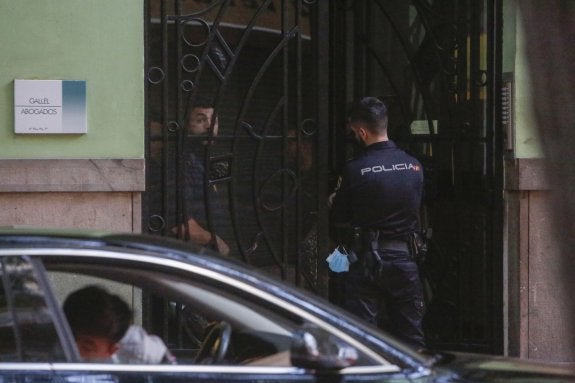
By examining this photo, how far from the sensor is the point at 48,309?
420cm

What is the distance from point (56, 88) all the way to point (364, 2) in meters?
2.47

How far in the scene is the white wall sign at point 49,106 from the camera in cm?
836

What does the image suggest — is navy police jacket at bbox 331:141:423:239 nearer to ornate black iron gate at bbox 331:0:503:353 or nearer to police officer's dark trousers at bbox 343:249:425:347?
police officer's dark trousers at bbox 343:249:425:347

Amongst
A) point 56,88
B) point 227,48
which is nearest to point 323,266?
point 227,48

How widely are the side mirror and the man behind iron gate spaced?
11.3ft

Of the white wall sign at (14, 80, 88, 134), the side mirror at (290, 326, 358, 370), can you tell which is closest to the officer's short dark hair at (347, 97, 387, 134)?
the white wall sign at (14, 80, 88, 134)

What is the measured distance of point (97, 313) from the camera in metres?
4.38

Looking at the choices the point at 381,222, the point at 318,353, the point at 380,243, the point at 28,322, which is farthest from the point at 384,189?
the point at 28,322

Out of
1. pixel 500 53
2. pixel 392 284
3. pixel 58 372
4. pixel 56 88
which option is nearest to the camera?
pixel 58 372

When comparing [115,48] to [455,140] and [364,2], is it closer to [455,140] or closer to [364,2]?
[364,2]

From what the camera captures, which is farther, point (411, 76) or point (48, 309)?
point (411, 76)

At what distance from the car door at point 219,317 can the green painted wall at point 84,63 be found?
430cm

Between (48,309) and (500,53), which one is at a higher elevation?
(500,53)

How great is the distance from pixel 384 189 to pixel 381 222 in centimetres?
21
